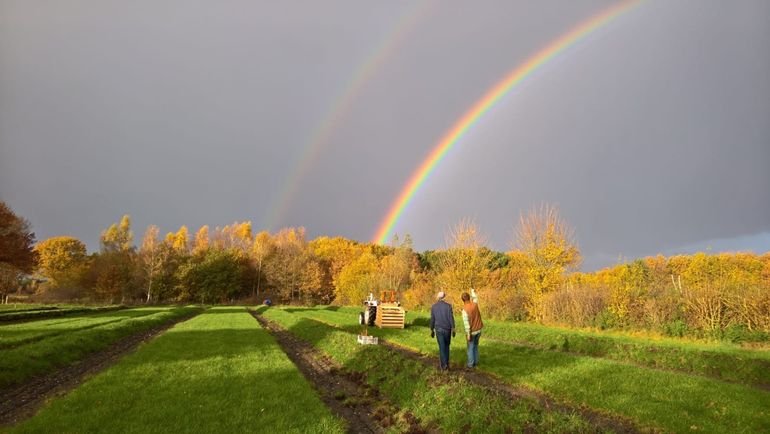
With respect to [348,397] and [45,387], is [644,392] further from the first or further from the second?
[45,387]

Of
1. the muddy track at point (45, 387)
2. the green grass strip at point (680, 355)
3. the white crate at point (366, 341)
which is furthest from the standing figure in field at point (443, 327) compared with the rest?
the muddy track at point (45, 387)

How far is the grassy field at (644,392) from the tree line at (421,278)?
1335 cm

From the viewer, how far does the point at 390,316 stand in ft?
104

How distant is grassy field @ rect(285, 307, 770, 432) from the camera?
32.0 feet

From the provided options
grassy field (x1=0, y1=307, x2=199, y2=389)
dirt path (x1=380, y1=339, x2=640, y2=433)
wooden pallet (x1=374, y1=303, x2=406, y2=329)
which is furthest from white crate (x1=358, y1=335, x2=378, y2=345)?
grassy field (x1=0, y1=307, x2=199, y2=389)

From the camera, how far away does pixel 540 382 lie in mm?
13430

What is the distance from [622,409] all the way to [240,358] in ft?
42.5

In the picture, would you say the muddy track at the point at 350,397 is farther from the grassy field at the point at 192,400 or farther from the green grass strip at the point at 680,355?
the green grass strip at the point at 680,355

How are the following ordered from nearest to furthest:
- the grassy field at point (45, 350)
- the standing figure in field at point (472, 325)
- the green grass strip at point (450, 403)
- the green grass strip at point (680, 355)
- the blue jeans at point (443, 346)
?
1. the green grass strip at point (450, 403)
2. the grassy field at point (45, 350)
3. the green grass strip at point (680, 355)
4. the blue jeans at point (443, 346)
5. the standing figure in field at point (472, 325)

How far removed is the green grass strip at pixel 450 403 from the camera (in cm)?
910

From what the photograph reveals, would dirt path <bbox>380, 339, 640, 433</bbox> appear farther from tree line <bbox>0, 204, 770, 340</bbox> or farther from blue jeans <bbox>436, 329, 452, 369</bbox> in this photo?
tree line <bbox>0, 204, 770, 340</bbox>

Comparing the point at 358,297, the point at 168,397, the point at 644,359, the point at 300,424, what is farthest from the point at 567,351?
the point at 358,297

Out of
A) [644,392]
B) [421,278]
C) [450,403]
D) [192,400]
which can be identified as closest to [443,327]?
[450,403]

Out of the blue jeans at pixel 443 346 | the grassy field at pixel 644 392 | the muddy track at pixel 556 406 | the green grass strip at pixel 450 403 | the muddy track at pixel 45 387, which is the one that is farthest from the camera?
the blue jeans at pixel 443 346
